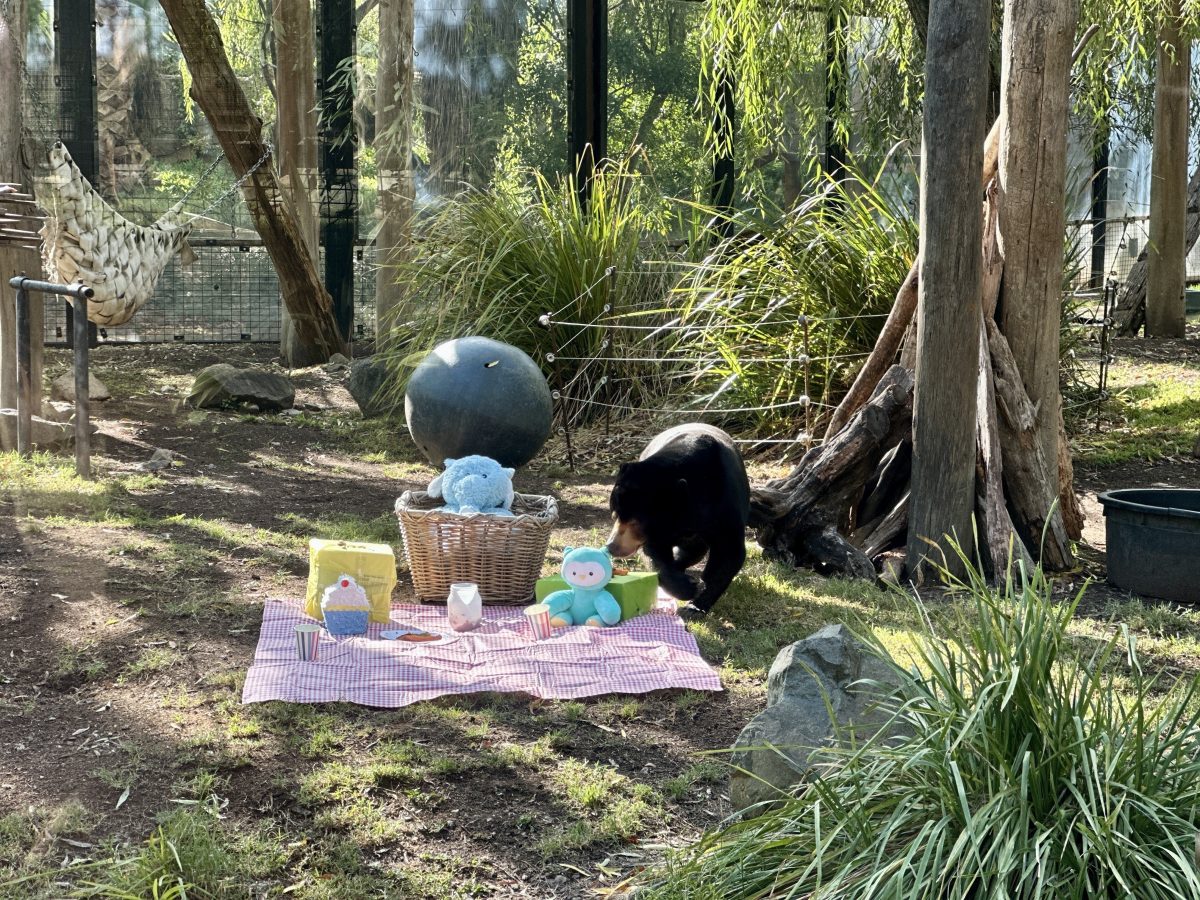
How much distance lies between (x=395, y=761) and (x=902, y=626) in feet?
6.91

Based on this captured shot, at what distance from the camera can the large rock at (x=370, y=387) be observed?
9.07 metres

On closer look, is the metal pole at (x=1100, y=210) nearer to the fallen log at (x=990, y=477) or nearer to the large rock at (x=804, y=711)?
the fallen log at (x=990, y=477)

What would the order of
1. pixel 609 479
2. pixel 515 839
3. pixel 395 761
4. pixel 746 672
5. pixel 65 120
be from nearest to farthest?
pixel 515 839 → pixel 395 761 → pixel 746 672 → pixel 609 479 → pixel 65 120

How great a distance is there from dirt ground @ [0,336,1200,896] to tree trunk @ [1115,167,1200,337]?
263 inches

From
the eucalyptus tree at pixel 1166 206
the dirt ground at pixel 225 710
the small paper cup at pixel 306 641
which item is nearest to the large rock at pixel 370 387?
the dirt ground at pixel 225 710

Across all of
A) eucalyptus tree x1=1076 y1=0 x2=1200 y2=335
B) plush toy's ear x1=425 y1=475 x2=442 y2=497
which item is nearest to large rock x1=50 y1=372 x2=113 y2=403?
plush toy's ear x1=425 y1=475 x2=442 y2=497

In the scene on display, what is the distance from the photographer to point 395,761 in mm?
3430

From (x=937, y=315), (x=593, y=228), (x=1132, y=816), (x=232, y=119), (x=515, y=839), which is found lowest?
(x=515, y=839)

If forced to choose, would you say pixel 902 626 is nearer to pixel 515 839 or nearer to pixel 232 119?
pixel 515 839

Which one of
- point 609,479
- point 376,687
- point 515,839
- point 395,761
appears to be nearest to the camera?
point 515,839

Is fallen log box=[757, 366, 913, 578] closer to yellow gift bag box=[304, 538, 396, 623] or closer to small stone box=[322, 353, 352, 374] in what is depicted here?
yellow gift bag box=[304, 538, 396, 623]

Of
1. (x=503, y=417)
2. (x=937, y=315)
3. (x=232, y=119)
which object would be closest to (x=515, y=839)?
(x=937, y=315)

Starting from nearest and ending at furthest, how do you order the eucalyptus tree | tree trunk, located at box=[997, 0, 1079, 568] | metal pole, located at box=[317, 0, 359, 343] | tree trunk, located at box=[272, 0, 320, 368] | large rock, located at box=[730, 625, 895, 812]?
1. large rock, located at box=[730, 625, 895, 812]
2. tree trunk, located at box=[997, 0, 1079, 568]
3. tree trunk, located at box=[272, 0, 320, 368]
4. metal pole, located at box=[317, 0, 359, 343]
5. the eucalyptus tree

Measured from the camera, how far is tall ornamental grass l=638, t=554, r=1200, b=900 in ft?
6.99
